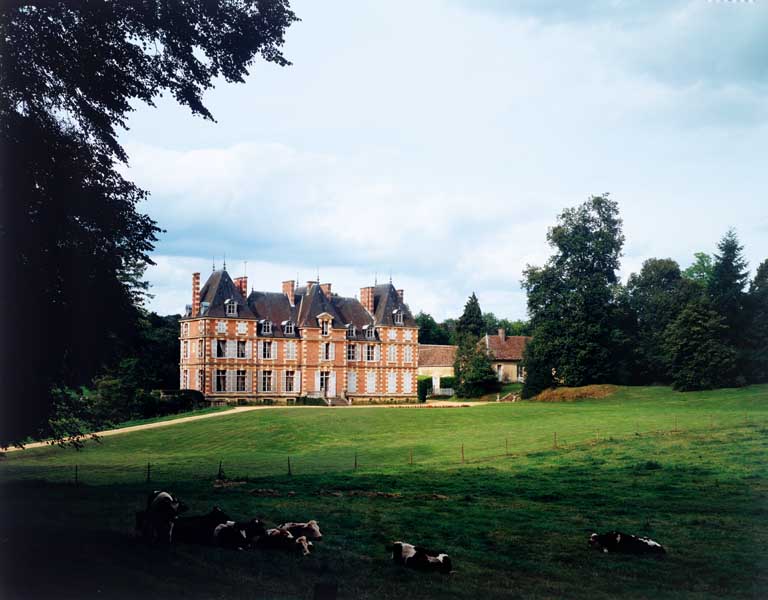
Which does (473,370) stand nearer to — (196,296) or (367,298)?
(367,298)

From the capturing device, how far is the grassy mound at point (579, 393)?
147 ft

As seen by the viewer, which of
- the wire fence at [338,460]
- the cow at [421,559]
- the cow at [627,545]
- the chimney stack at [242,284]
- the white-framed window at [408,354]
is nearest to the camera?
the cow at [421,559]

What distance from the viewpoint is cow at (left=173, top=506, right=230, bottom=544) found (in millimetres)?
10742

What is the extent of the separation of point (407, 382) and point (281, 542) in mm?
46041

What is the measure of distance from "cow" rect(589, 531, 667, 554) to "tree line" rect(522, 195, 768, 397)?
30.2 m

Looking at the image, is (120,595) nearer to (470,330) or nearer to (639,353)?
(639,353)

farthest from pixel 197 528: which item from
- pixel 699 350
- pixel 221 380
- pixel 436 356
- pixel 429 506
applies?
pixel 436 356

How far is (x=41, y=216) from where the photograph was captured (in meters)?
12.2

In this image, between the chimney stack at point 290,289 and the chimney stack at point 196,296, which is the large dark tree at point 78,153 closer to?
the chimney stack at point 196,296

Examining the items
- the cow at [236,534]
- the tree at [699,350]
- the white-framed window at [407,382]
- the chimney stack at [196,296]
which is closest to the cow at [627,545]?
the cow at [236,534]

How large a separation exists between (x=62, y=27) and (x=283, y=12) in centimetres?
388

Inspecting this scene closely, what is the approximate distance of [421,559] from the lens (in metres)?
10.1

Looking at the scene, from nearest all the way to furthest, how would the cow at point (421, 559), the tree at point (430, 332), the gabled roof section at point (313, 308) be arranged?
the cow at point (421, 559) < the gabled roof section at point (313, 308) < the tree at point (430, 332)

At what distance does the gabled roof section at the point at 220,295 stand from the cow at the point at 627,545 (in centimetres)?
4008
